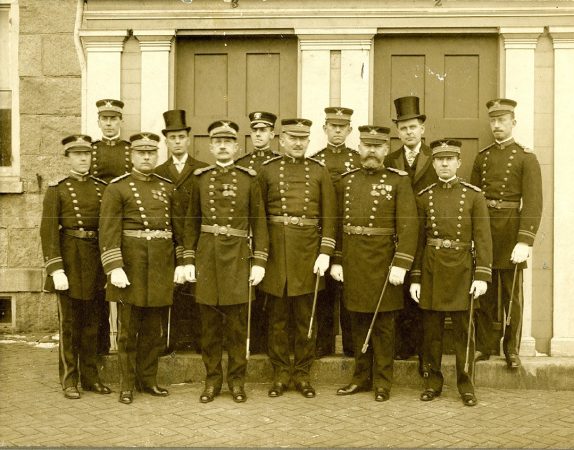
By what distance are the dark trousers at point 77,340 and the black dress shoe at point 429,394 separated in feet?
8.62

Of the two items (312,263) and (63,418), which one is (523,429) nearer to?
(312,263)

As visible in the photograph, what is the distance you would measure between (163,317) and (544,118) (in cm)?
379

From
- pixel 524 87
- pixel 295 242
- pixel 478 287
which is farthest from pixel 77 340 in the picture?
pixel 524 87

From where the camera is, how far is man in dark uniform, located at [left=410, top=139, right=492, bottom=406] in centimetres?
577

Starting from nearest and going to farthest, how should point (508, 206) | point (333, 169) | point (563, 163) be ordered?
point (508, 206) → point (333, 169) → point (563, 163)

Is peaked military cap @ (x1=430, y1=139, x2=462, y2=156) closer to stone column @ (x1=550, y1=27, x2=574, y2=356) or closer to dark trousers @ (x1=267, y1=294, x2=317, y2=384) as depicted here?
stone column @ (x1=550, y1=27, x2=574, y2=356)

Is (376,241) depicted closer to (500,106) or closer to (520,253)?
(520,253)

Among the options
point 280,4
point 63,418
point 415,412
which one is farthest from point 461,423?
point 280,4

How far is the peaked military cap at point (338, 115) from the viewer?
6.43 meters

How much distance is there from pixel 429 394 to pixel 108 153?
3415 millimetres

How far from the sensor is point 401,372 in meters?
6.35

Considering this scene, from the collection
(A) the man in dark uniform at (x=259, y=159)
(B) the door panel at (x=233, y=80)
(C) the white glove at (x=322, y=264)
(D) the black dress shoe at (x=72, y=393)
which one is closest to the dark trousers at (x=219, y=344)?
(A) the man in dark uniform at (x=259, y=159)

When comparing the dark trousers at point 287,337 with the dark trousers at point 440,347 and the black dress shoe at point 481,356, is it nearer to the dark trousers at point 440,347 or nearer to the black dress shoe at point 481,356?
the dark trousers at point 440,347

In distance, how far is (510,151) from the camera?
6.29m
